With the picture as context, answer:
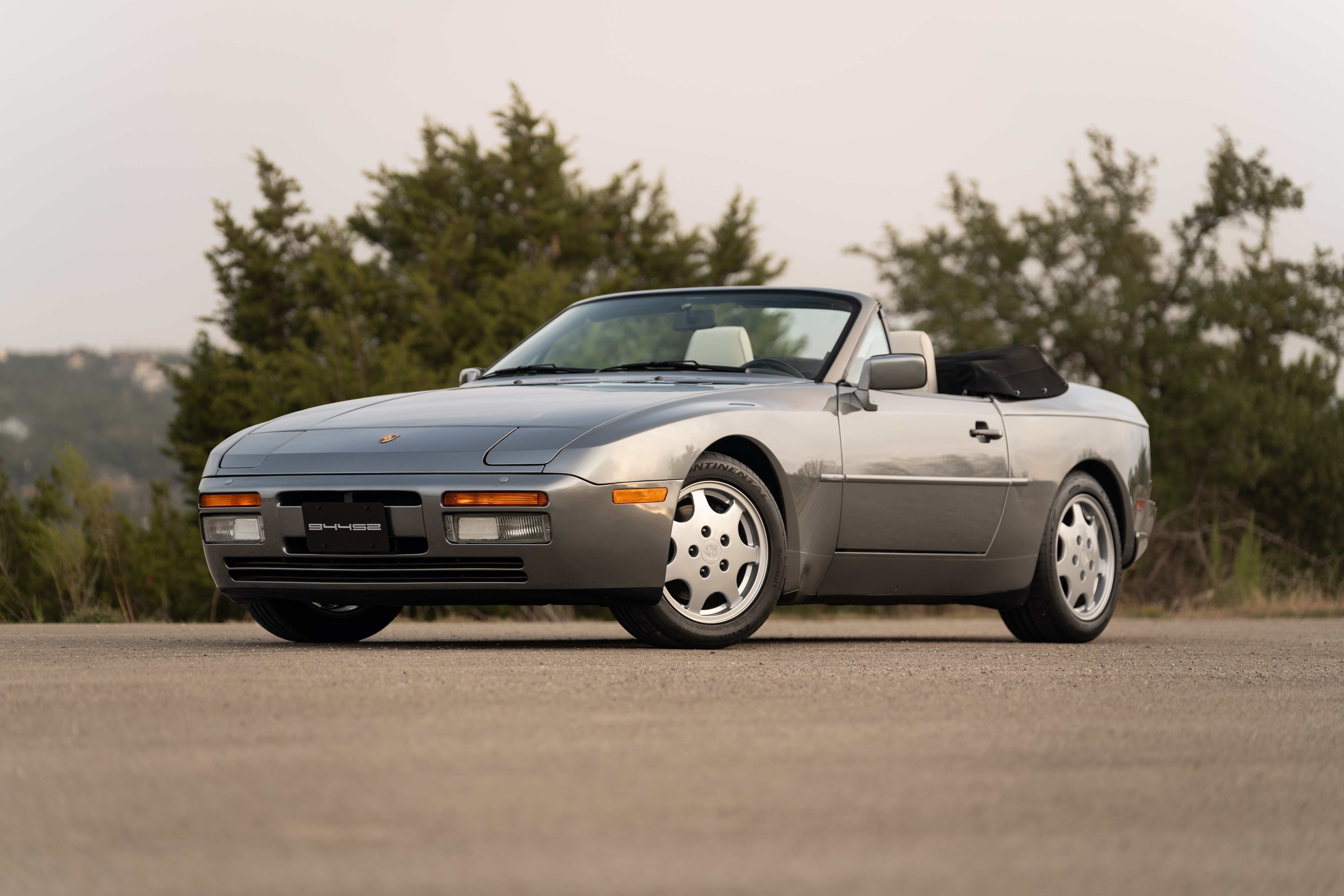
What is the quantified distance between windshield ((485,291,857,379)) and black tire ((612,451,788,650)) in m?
0.95

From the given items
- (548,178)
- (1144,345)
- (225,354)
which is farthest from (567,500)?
(548,178)

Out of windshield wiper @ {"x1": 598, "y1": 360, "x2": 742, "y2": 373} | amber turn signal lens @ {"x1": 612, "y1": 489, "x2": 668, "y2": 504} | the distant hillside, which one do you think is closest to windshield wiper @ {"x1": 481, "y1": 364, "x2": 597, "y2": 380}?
windshield wiper @ {"x1": 598, "y1": 360, "x2": 742, "y2": 373}

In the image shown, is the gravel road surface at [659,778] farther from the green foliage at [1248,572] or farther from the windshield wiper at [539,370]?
the green foliage at [1248,572]

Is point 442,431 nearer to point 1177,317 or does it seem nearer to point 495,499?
Result: point 495,499

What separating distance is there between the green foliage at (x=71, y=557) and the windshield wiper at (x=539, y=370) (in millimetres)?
3569

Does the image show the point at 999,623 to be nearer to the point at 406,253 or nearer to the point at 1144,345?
the point at 1144,345

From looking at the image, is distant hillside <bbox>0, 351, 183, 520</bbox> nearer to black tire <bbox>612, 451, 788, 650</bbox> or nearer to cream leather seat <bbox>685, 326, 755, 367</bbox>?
cream leather seat <bbox>685, 326, 755, 367</bbox>

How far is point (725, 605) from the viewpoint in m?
6.65

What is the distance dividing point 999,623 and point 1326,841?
8.34m

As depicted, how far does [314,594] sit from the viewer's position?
21.6 ft

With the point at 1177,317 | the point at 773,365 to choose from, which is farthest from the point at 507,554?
the point at 1177,317

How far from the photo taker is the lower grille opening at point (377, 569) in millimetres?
6250

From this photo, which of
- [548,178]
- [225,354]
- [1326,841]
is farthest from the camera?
[548,178]

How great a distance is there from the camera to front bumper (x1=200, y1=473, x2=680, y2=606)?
6.17 metres
